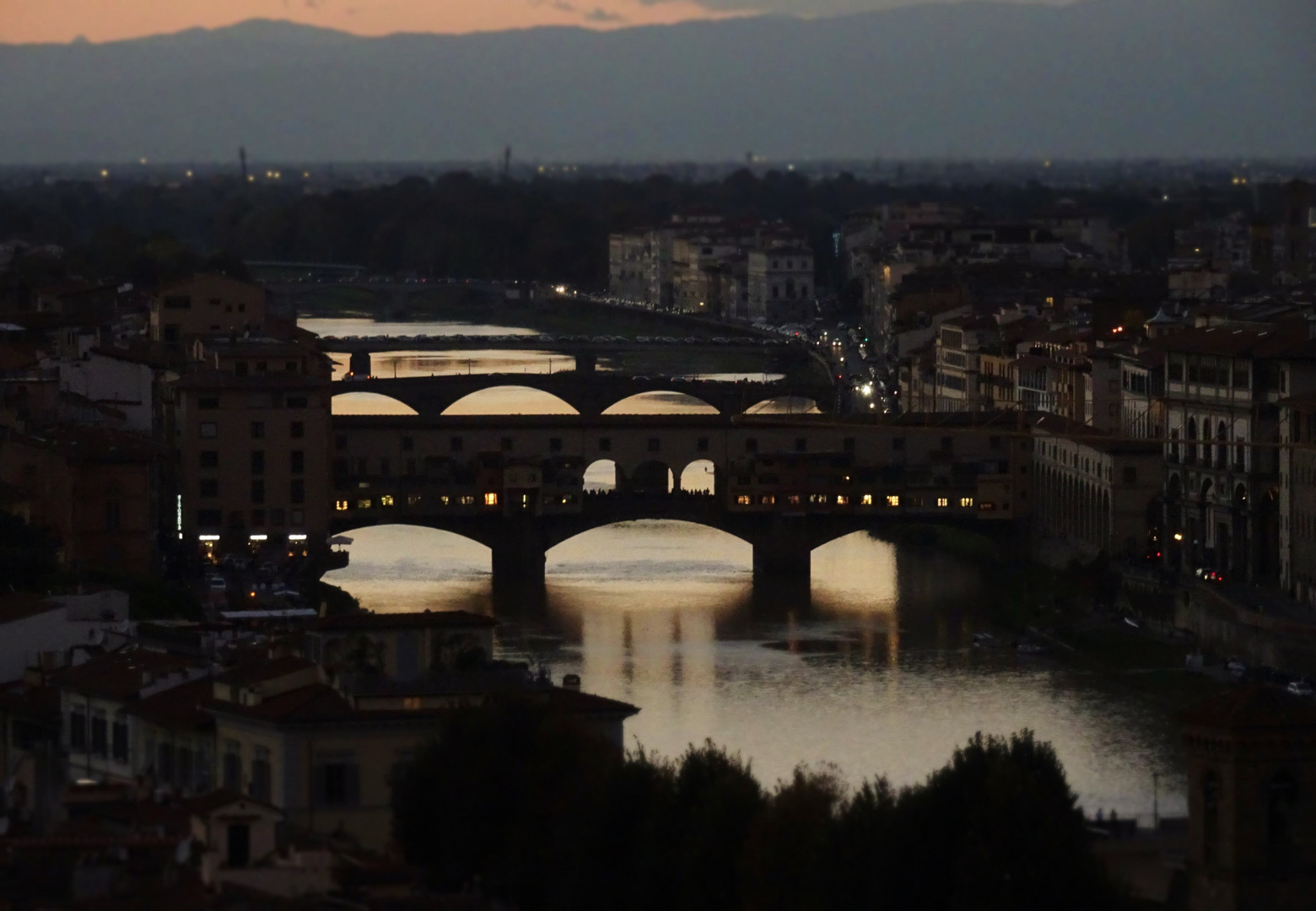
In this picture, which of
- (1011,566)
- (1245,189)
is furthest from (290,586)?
(1245,189)

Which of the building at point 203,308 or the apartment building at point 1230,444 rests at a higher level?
the building at point 203,308

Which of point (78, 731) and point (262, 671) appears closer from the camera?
point (262, 671)

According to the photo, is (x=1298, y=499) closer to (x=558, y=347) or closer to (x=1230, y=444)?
(x=1230, y=444)

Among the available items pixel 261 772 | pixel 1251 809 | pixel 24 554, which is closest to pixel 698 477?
pixel 24 554

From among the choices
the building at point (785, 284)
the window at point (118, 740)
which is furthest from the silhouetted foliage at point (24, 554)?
the building at point (785, 284)

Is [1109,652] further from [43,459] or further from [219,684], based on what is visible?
[219,684]

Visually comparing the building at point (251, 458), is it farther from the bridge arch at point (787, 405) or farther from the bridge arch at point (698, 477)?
the bridge arch at point (787, 405)
